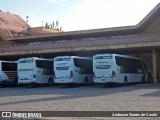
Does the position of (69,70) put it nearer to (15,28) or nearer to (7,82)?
(7,82)

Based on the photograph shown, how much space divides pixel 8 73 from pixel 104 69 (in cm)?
1061

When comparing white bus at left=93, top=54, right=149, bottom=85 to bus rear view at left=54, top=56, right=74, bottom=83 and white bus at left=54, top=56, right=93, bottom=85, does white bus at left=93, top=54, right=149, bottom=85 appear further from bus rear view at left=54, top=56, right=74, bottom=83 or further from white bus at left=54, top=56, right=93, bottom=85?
bus rear view at left=54, top=56, right=74, bottom=83

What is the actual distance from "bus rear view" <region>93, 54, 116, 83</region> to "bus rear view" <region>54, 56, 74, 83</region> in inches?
92.5

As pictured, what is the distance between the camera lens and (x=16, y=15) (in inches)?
2522

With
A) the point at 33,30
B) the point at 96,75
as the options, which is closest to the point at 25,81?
the point at 96,75

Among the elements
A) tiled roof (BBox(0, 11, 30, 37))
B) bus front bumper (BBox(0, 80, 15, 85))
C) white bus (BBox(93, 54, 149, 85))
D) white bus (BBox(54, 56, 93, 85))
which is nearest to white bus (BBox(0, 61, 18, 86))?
bus front bumper (BBox(0, 80, 15, 85))

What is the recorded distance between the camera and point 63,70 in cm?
2755

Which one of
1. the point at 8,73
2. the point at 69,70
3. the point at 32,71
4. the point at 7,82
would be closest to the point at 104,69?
the point at 69,70

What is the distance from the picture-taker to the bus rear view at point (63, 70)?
2728cm

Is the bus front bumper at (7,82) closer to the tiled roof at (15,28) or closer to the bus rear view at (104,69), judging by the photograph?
the bus rear view at (104,69)

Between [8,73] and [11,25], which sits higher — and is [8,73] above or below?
below

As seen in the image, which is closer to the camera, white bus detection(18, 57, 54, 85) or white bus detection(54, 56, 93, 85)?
white bus detection(54, 56, 93, 85)

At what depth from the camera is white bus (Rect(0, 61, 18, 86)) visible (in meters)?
31.1

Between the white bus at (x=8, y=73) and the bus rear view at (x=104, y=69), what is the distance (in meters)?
9.71
